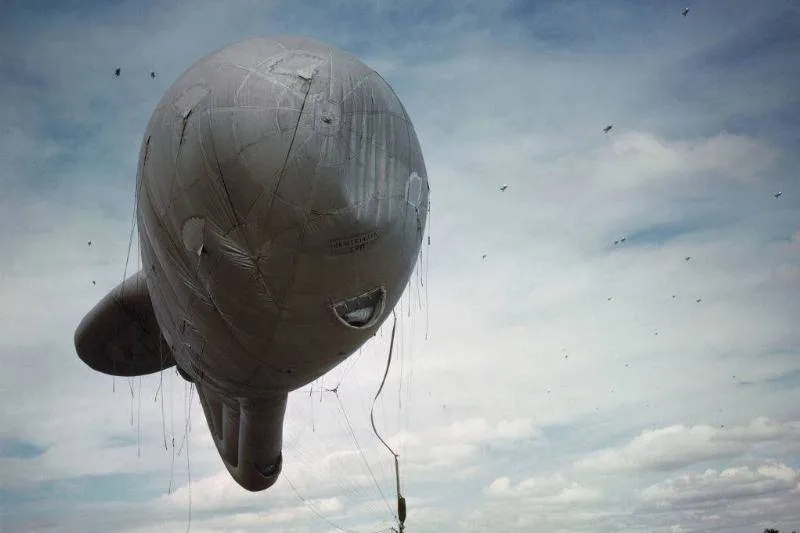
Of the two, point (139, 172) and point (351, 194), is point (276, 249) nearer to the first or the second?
point (351, 194)

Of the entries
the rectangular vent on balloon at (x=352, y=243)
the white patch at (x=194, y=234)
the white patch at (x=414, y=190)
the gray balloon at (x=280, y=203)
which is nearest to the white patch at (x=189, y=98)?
the gray balloon at (x=280, y=203)

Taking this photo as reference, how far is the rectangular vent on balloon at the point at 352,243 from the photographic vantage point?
1124 cm

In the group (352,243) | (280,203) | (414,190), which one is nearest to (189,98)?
(280,203)

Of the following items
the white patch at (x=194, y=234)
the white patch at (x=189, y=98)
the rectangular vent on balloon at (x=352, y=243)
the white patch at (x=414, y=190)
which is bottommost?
the rectangular vent on balloon at (x=352, y=243)

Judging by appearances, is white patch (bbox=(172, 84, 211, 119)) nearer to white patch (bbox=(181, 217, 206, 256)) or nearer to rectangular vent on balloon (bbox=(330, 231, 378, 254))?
white patch (bbox=(181, 217, 206, 256))

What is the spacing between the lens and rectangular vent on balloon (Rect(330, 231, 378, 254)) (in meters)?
11.2

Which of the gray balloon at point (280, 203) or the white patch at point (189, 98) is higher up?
the white patch at point (189, 98)

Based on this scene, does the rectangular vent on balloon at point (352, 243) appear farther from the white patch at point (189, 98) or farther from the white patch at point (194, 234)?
the white patch at point (189, 98)

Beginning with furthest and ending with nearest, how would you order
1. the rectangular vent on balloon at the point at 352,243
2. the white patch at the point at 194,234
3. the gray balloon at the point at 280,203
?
the white patch at the point at 194,234 → the rectangular vent on balloon at the point at 352,243 → the gray balloon at the point at 280,203

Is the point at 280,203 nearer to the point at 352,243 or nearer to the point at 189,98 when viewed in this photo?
the point at 352,243

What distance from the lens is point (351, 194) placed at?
11.2 meters

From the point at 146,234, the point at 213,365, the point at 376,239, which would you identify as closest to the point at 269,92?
the point at 376,239

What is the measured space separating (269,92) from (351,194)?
179 centimetres

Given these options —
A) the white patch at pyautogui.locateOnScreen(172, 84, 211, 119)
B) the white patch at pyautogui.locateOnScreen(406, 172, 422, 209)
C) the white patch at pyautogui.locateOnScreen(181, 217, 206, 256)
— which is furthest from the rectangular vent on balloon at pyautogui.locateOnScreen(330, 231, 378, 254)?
the white patch at pyautogui.locateOnScreen(172, 84, 211, 119)
